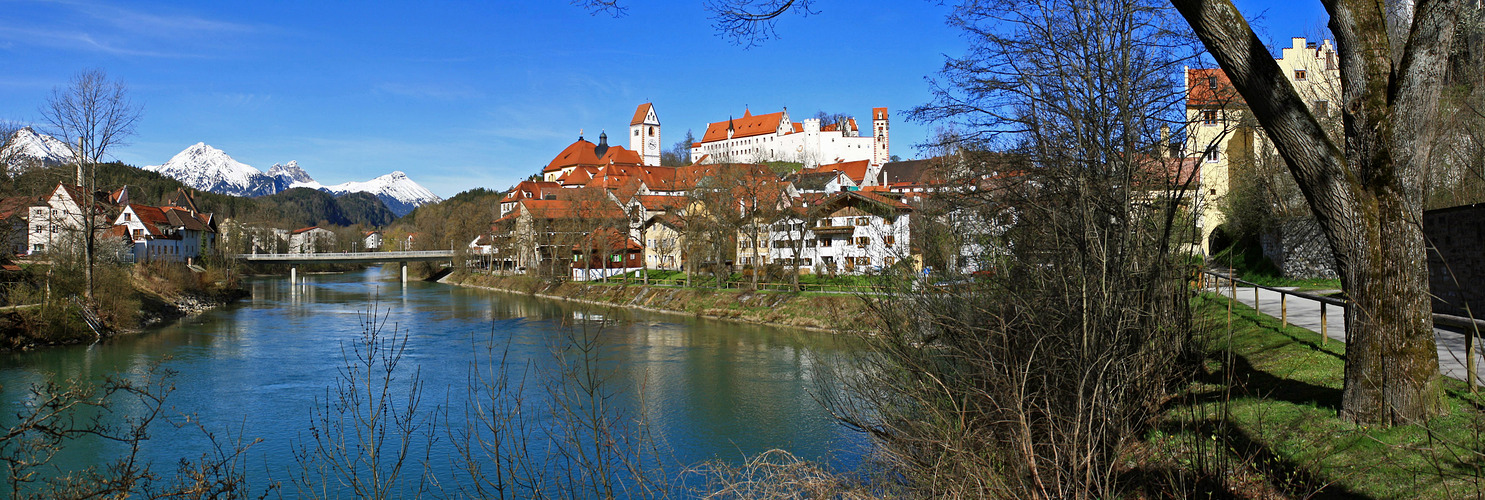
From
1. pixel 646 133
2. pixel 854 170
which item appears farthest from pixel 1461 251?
pixel 646 133

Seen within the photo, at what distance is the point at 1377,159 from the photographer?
5676mm

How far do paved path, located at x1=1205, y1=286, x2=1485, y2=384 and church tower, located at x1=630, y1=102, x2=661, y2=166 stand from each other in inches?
4049

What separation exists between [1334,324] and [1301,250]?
1302cm

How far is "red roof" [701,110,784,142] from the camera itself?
113 metres

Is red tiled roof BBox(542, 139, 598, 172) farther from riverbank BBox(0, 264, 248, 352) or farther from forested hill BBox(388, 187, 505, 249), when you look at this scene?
riverbank BBox(0, 264, 248, 352)

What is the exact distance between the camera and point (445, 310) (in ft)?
116

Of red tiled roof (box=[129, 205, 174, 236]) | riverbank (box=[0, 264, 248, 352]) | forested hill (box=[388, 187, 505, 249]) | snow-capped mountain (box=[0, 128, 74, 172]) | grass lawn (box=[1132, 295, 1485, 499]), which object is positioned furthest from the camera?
forested hill (box=[388, 187, 505, 249])

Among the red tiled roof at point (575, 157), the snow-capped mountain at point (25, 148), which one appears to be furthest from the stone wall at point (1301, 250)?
the red tiled roof at point (575, 157)

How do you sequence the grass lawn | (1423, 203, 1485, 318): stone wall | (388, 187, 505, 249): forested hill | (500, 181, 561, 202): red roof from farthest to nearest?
(500, 181, 561, 202): red roof
(388, 187, 505, 249): forested hill
(1423, 203, 1485, 318): stone wall
the grass lawn

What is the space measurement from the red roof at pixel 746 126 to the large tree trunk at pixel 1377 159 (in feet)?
353

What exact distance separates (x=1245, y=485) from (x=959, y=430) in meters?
2.06

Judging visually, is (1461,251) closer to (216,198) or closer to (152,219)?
(152,219)

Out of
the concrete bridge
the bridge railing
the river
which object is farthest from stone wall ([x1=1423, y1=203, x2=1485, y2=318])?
the bridge railing

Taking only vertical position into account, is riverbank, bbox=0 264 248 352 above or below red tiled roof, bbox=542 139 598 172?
below
